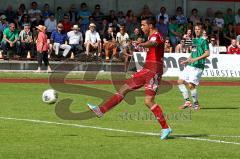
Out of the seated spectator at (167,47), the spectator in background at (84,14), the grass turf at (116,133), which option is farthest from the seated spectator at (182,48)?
the grass turf at (116,133)

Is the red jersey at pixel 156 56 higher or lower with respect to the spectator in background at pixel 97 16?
lower

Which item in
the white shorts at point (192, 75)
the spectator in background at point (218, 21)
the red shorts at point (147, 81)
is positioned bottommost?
the white shorts at point (192, 75)

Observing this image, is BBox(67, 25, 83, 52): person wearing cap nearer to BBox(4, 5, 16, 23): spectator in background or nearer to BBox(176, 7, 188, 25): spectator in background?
BBox(4, 5, 16, 23): spectator in background

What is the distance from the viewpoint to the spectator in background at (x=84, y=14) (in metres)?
35.1

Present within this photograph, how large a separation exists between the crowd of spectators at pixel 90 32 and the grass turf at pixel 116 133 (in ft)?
37.5

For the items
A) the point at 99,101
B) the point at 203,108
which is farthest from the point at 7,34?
the point at 203,108

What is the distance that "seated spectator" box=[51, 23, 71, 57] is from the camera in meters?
33.0

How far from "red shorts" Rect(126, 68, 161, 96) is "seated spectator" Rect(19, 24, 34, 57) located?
19.7 m

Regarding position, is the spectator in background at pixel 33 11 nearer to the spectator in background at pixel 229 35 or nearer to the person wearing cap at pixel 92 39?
the person wearing cap at pixel 92 39

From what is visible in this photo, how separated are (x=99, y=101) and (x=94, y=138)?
7.97m

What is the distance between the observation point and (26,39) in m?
32.8

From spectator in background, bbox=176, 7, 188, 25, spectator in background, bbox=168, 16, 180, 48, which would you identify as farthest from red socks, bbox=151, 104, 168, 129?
spectator in background, bbox=176, 7, 188, 25

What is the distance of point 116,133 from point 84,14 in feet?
73.5

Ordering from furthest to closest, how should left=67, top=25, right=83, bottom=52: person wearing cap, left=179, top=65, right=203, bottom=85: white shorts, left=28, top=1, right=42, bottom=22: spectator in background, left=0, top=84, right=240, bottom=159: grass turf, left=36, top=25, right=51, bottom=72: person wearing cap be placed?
left=28, top=1, right=42, bottom=22: spectator in background → left=67, top=25, right=83, bottom=52: person wearing cap → left=36, top=25, right=51, bottom=72: person wearing cap → left=179, top=65, right=203, bottom=85: white shorts → left=0, top=84, right=240, bottom=159: grass turf
